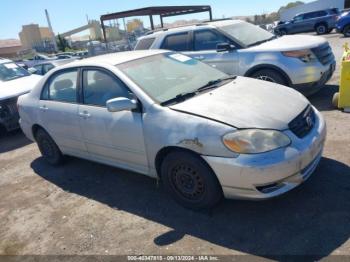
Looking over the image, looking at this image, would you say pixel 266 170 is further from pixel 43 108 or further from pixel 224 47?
pixel 224 47

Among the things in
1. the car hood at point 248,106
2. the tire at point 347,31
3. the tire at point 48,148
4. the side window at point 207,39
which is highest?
the side window at point 207,39

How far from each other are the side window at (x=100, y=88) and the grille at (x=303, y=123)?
1.80 metres

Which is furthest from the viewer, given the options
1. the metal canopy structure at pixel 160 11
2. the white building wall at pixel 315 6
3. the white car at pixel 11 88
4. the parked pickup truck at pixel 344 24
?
the white building wall at pixel 315 6

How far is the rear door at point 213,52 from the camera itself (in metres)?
7.13

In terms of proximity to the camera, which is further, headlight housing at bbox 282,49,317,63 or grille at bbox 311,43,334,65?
grille at bbox 311,43,334,65

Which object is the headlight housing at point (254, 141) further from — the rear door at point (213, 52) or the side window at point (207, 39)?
the side window at point (207, 39)

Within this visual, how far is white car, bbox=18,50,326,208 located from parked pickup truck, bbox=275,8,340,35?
23677 mm

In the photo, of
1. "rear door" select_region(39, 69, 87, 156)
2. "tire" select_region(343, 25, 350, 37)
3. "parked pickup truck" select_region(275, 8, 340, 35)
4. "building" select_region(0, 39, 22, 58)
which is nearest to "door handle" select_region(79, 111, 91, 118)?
"rear door" select_region(39, 69, 87, 156)

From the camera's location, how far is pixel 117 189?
15.1 feet

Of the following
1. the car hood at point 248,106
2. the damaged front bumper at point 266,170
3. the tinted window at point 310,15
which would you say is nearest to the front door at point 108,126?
the car hood at point 248,106

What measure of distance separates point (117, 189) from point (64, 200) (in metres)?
0.69

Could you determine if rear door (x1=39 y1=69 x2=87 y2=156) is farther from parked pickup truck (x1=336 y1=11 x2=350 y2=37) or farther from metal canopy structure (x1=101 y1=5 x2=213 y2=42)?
parked pickup truck (x1=336 y1=11 x2=350 y2=37)

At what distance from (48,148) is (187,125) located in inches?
118

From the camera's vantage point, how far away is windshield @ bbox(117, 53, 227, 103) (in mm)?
3967
